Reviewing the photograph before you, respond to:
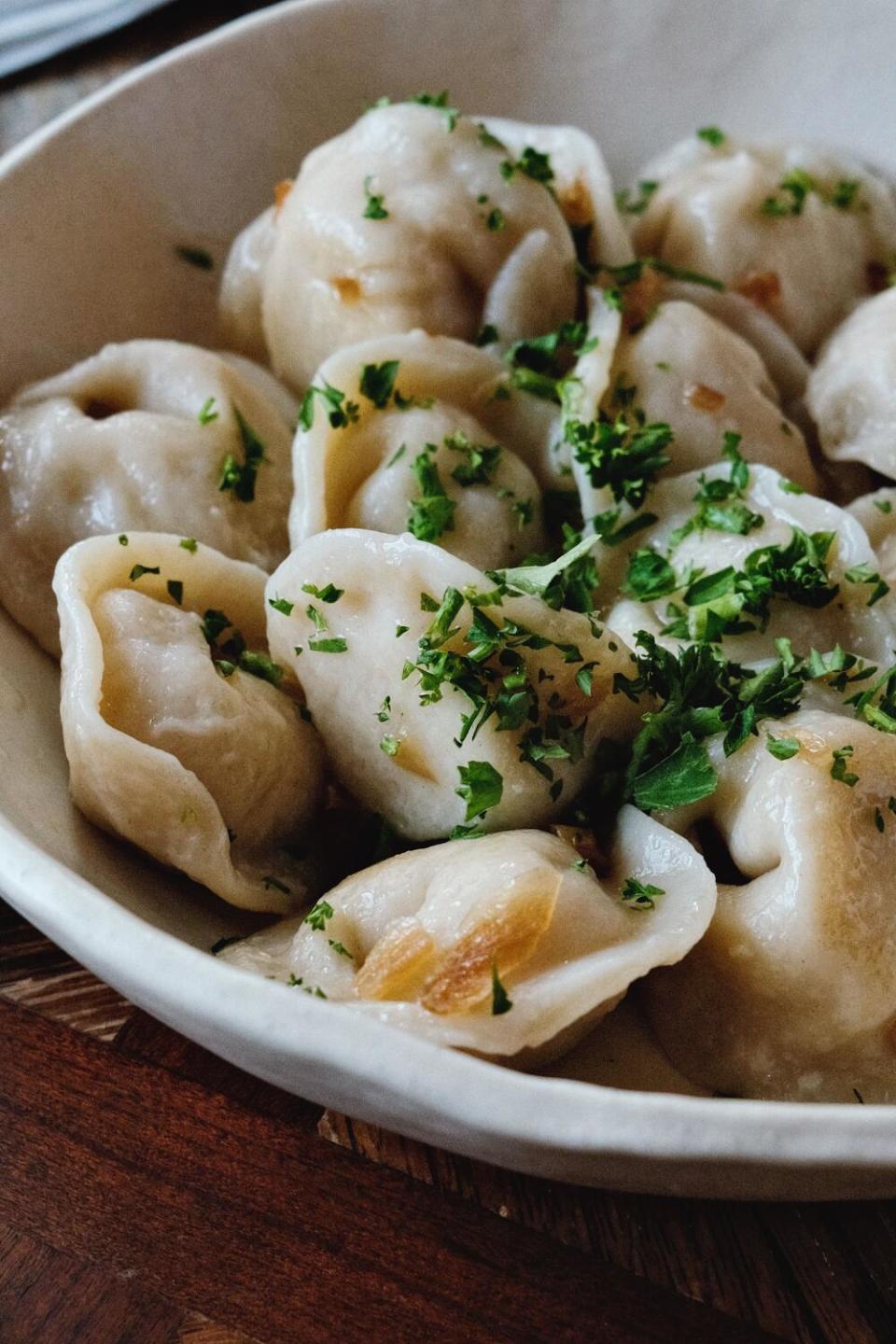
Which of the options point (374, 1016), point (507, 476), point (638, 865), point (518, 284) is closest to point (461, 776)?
Answer: point (638, 865)

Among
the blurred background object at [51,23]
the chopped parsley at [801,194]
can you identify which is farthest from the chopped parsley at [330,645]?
the blurred background object at [51,23]

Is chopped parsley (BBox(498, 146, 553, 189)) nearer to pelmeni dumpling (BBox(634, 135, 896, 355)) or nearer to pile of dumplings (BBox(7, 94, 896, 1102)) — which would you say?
pile of dumplings (BBox(7, 94, 896, 1102))

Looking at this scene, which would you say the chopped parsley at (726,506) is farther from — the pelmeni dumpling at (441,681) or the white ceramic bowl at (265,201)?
the white ceramic bowl at (265,201)

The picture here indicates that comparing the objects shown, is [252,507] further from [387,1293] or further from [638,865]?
[387,1293]

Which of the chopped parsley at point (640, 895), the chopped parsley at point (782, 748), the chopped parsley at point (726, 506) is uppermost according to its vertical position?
the chopped parsley at point (726, 506)

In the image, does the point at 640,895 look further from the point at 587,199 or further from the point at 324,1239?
the point at 587,199

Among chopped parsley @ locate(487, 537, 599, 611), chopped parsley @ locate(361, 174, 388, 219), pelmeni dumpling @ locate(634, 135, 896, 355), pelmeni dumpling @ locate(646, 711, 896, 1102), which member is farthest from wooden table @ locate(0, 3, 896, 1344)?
pelmeni dumpling @ locate(634, 135, 896, 355)
